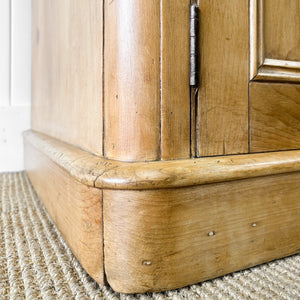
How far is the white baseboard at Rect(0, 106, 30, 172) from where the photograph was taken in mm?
1042

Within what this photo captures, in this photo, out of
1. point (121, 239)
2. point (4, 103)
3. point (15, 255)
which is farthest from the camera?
point (4, 103)

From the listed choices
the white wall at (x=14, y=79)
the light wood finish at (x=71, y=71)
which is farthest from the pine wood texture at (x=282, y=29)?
the white wall at (x=14, y=79)

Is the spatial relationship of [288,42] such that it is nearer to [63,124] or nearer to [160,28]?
[160,28]

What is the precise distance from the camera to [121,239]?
1.11ft

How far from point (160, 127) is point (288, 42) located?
24cm

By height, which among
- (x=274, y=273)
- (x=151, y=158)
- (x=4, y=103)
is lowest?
(x=274, y=273)

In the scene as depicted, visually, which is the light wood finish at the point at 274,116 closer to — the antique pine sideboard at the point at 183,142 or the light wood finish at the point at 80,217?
the antique pine sideboard at the point at 183,142

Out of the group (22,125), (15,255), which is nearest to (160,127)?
(15,255)

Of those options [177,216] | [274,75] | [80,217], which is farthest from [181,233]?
[274,75]

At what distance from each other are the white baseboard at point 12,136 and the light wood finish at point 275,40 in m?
0.85

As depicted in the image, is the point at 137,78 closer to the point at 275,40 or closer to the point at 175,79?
the point at 175,79

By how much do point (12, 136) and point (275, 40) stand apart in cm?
88

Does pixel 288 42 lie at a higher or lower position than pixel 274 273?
higher

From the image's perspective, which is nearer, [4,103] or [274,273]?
[274,273]
